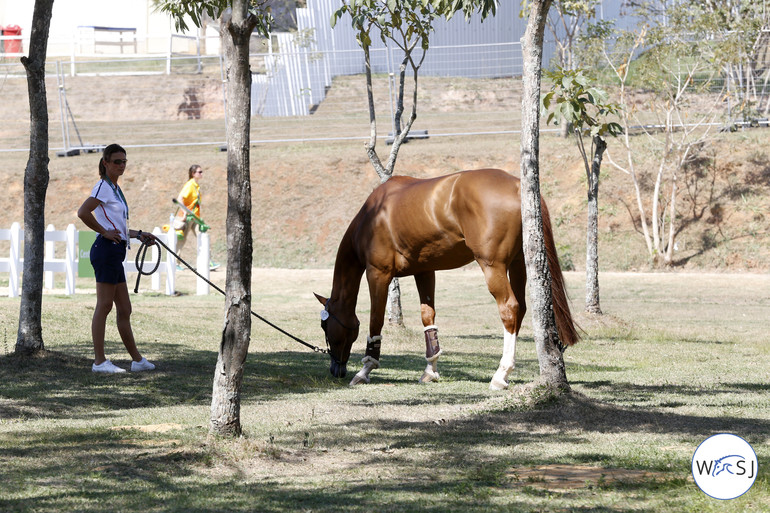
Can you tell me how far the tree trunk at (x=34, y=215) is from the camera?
9469 mm

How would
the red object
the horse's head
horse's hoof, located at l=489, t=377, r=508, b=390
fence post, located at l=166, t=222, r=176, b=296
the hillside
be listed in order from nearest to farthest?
horse's hoof, located at l=489, t=377, r=508, b=390 < the horse's head < fence post, located at l=166, t=222, r=176, b=296 < the hillside < the red object

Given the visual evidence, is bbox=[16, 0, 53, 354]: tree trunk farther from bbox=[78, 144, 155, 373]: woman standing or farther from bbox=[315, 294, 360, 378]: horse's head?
bbox=[315, 294, 360, 378]: horse's head

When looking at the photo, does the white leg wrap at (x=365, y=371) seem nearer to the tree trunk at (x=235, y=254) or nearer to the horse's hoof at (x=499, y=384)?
the horse's hoof at (x=499, y=384)

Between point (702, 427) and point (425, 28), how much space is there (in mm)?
8488

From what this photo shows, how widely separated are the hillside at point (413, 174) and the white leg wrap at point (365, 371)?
1398 cm

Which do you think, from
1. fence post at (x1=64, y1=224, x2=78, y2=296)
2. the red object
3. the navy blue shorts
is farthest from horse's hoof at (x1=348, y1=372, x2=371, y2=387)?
the red object

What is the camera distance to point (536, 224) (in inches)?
296

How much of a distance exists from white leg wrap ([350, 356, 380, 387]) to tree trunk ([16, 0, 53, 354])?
10.3ft

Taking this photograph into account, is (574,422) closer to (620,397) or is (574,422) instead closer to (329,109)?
(620,397)

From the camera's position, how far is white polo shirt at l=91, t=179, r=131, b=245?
29.2 ft

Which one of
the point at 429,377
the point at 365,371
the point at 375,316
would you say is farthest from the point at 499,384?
the point at 375,316

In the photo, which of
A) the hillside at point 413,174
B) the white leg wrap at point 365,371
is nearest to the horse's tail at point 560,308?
the white leg wrap at point 365,371

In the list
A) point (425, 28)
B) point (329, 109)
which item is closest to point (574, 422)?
point (425, 28)

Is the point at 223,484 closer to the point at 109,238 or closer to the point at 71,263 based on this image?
the point at 109,238
